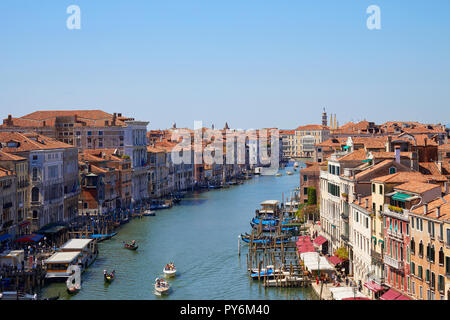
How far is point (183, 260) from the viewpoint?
81.7 feet

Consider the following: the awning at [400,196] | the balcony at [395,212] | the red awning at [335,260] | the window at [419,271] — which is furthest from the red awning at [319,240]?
the window at [419,271]

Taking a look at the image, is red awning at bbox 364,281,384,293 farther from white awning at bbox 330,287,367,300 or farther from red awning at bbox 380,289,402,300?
red awning at bbox 380,289,402,300

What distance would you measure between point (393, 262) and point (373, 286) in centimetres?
119

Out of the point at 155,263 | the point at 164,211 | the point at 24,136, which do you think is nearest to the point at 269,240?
the point at 155,263

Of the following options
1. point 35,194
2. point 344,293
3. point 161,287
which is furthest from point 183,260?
point 344,293

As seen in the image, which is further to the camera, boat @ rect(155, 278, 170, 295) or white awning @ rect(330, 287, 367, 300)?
boat @ rect(155, 278, 170, 295)

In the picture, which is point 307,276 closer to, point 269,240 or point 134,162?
point 269,240

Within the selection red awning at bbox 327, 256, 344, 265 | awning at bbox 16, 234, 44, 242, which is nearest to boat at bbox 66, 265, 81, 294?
awning at bbox 16, 234, 44, 242

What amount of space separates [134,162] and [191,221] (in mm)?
13256

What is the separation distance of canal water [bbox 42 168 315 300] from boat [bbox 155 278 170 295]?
218 mm

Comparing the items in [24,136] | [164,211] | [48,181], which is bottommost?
[164,211]

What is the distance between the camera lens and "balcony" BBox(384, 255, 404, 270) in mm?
15312

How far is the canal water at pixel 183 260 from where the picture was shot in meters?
19.6

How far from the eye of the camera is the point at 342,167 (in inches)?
895
